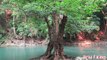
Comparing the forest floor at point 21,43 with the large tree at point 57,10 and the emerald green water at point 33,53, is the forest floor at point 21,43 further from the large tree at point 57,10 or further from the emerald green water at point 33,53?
the large tree at point 57,10

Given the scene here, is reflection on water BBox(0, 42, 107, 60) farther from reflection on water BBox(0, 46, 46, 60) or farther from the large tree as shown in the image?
the large tree

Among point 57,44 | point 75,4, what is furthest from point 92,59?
point 75,4

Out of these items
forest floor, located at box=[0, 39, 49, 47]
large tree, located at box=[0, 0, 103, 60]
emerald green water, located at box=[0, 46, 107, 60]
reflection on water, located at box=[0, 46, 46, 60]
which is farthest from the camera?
forest floor, located at box=[0, 39, 49, 47]

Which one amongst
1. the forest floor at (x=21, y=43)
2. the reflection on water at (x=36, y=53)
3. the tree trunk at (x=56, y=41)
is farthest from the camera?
the forest floor at (x=21, y=43)

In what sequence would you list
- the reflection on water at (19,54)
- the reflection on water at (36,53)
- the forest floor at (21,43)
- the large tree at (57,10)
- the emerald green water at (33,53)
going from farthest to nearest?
the forest floor at (21,43), the reflection on water at (36,53), the emerald green water at (33,53), the reflection on water at (19,54), the large tree at (57,10)

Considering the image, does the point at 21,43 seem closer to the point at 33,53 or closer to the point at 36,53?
the point at 33,53

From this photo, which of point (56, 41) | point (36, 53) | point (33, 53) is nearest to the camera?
point (56, 41)

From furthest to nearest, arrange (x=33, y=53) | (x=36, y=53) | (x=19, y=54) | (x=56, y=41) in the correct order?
(x=33, y=53) < (x=36, y=53) < (x=19, y=54) < (x=56, y=41)

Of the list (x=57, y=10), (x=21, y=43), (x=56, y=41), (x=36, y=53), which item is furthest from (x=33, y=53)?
(x=21, y=43)

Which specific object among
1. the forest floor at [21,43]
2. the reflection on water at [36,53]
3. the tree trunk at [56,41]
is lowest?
the forest floor at [21,43]

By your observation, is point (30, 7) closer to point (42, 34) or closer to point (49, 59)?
point (49, 59)

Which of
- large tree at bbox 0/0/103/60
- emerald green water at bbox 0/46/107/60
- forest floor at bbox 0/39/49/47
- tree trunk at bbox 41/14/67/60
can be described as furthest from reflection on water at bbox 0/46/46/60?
forest floor at bbox 0/39/49/47

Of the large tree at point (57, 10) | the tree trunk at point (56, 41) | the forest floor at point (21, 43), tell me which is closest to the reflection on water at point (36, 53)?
the tree trunk at point (56, 41)

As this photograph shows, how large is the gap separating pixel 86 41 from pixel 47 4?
759 inches
